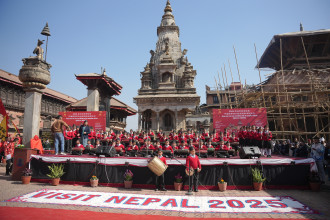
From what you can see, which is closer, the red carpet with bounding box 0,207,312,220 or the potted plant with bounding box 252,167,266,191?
the red carpet with bounding box 0,207,312,220

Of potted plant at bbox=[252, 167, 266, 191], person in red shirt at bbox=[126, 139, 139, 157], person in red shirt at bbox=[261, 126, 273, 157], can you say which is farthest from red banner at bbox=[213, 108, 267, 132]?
potted plant at bbox=[252, 167, 266, 191]

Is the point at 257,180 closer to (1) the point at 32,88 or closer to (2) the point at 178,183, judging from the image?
(2) the point at 178,183

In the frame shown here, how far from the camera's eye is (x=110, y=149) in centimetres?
971

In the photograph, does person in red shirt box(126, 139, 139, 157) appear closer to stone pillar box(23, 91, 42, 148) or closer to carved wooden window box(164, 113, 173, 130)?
stone pillar box(23, 91, 42, 148)

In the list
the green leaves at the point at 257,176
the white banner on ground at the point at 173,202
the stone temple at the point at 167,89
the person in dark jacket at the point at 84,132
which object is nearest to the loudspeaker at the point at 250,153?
the green leaves at the point at 257,176

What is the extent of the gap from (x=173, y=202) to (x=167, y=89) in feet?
86.8

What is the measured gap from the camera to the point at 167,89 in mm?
32656

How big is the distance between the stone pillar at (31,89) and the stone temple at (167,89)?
2050 cm

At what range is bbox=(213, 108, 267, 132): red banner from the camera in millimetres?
16217

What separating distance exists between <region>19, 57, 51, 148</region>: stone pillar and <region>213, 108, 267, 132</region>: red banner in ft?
41.0

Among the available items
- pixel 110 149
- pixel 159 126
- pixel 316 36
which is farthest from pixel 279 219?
pixel 316 36

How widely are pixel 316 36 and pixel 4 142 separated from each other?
36469 millimetres

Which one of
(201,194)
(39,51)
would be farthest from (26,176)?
(201,194)

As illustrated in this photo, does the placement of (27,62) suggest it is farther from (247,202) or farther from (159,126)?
(159,126)
